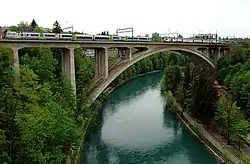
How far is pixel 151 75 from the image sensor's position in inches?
2210

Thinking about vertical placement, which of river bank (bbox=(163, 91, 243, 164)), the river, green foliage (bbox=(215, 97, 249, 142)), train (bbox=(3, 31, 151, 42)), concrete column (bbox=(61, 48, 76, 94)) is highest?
train (bbox=(3, 31, 151, 42))

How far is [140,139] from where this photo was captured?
22453mm

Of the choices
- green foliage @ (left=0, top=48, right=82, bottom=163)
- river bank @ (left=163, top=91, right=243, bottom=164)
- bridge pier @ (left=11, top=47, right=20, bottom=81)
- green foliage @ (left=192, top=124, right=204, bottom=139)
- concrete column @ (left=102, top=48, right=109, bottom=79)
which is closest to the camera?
→ green foliage @ (left=0, top=48, right=82, bottom=163)

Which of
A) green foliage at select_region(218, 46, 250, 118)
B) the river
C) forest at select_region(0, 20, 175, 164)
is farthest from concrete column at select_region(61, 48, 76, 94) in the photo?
green foliage at select_region(218, 46, 250, 118)

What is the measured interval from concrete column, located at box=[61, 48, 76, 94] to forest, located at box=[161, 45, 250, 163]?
884 cm

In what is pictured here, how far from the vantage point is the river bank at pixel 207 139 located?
18062 mm

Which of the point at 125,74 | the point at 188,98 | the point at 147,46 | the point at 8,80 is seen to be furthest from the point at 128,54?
the point at 125,74

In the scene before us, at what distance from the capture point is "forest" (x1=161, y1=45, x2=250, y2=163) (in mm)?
19328

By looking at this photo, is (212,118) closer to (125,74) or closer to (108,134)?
(108,134)

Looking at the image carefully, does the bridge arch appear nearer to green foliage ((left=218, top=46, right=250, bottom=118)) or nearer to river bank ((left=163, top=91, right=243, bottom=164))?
green foliage ((left=218, top=46, right=250, bottom=118))

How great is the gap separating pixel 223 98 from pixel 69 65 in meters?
10.1

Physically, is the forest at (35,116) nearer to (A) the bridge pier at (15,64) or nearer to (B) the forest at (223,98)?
(A) the bridge pier at (15,64)

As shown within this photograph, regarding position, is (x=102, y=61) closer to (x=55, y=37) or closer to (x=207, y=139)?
(x=55, y=37)

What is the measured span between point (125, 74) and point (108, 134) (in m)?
25.3
